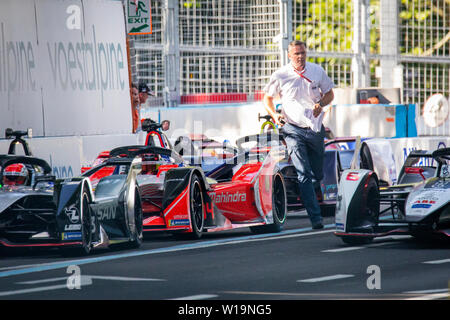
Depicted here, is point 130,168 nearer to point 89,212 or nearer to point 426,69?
point 89,212

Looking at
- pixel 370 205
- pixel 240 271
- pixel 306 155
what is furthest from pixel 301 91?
pixel 240 271

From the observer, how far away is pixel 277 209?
13492 millimetres

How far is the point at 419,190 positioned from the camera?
11.2 m

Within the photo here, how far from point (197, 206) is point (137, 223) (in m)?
0.91

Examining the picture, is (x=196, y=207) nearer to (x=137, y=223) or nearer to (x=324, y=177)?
(x=137, y=223)

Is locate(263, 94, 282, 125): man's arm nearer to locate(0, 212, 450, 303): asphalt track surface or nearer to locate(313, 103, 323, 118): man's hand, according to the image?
locate(313, 103, 323, 118): man's hand

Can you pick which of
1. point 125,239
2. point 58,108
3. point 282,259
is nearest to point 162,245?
point 125,239

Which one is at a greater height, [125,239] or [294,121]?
[294,121]

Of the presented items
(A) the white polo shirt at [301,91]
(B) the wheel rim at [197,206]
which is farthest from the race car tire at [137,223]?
(A) the white polo shirt at [301,91]

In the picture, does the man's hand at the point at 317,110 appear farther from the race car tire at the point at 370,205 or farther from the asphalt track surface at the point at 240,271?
the race car tire at the point at 370,205

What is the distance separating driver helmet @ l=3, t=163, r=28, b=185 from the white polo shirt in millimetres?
3035

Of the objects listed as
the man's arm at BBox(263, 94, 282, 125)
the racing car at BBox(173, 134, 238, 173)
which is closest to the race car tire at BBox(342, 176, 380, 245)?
the man's arm at BBox(263, 94, 282, 125)

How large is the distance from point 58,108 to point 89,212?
681cm

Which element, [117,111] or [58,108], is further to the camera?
[117,111]
